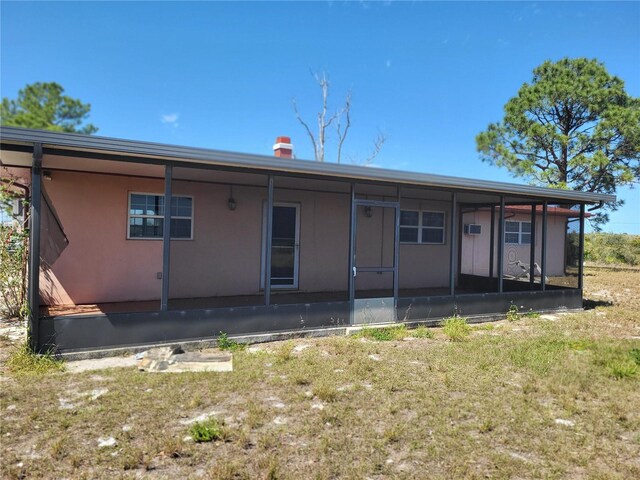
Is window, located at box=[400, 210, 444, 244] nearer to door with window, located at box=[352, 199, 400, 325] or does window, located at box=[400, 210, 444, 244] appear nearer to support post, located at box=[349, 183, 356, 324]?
door with window, located at box=[352, 199, 400, 325]

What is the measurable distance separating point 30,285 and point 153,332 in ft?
4.50

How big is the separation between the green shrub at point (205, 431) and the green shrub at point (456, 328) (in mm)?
3948

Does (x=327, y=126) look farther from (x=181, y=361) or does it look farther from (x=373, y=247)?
(x=181, y=361)

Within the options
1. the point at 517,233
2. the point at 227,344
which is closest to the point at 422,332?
the point at 227,344

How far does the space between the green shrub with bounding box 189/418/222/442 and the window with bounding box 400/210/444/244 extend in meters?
7.47

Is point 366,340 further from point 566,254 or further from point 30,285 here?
point 566,254

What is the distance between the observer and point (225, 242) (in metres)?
8.11

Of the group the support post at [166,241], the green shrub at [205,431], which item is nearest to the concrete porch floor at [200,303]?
the support post at [166,241]

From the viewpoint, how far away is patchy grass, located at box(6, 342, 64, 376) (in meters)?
4.34

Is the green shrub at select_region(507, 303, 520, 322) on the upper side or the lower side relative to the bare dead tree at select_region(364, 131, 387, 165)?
lower

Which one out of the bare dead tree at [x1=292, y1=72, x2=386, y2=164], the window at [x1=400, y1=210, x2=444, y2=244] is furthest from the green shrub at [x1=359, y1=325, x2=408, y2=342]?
the bare dead tree at [x1=292, y1=72, x2=386, y2=164]

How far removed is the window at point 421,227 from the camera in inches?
397

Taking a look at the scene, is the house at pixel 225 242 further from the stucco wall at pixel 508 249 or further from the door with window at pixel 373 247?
the stucco wall at pixel 508 249

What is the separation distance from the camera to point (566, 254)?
15.7 meters
